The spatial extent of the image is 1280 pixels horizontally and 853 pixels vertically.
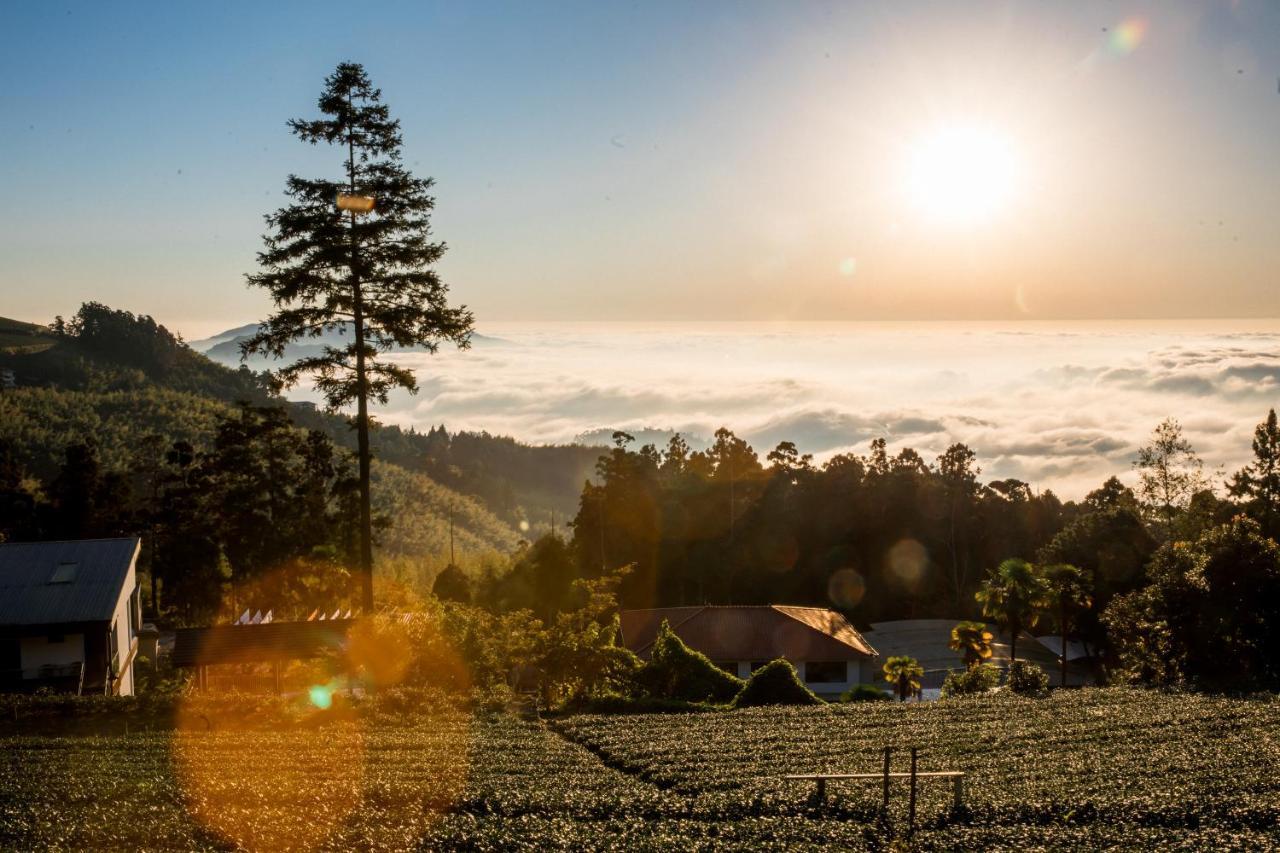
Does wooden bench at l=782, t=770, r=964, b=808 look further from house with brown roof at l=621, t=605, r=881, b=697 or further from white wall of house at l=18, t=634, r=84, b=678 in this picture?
house with brown roof at l=621, t=605, r=881, b=697

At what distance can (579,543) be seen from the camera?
7662cm

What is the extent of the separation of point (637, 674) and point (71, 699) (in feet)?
56.7

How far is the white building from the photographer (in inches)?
1225

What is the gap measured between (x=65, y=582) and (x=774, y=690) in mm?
23926

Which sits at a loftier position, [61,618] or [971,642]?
[61,618]

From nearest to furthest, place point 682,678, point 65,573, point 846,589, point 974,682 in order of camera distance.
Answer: point 65,573, point 682,678, point 974,682, point 846,589

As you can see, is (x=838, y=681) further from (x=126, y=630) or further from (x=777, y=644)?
(x=126, y=630)

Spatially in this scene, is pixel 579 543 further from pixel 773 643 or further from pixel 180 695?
pixel 180 695

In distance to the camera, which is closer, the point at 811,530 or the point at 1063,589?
the point at 1063,589

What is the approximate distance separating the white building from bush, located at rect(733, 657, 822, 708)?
2066 centimetres

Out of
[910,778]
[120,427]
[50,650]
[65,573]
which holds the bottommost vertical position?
[50,650]

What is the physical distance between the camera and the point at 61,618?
104 feet

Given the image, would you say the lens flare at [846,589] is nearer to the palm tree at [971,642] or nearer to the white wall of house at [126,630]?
the palm tree at [971,642]

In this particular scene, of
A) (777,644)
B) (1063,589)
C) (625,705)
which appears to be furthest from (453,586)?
(625,705)
